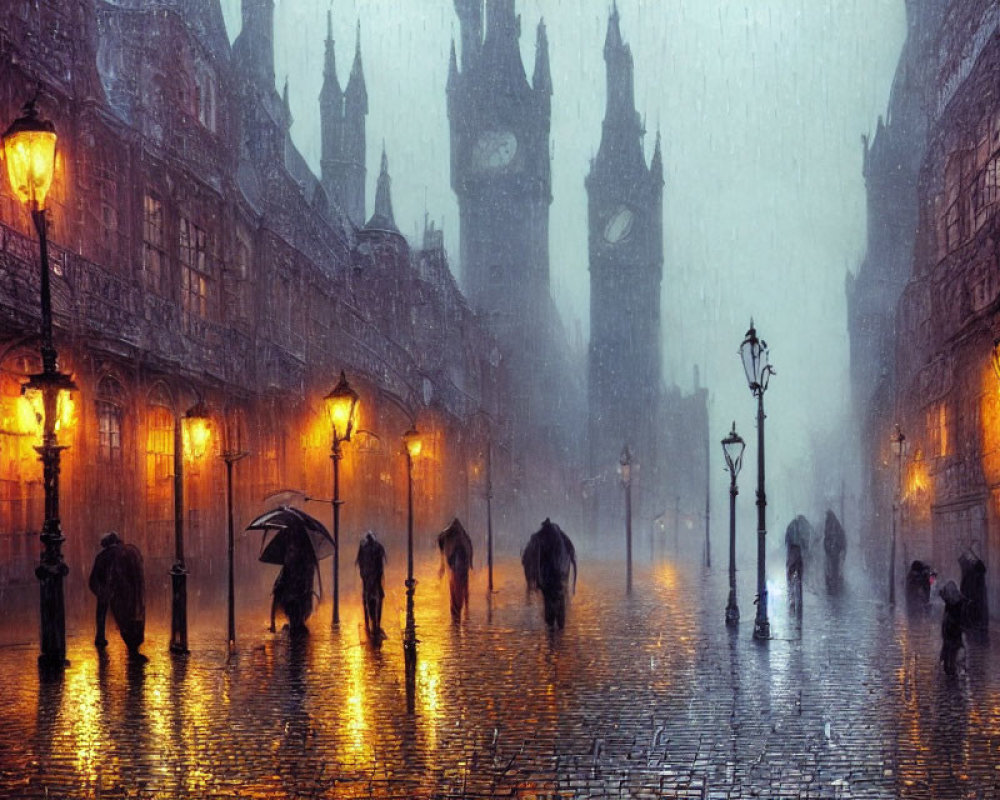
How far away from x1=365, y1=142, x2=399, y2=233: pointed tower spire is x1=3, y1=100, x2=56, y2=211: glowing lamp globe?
33063 mm

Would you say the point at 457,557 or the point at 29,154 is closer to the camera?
the point at 29,154

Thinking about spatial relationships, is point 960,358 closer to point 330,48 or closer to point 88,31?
point 88,31

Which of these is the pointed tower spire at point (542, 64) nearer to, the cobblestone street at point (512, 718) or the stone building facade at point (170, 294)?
the stone building facade at point (170, 294)

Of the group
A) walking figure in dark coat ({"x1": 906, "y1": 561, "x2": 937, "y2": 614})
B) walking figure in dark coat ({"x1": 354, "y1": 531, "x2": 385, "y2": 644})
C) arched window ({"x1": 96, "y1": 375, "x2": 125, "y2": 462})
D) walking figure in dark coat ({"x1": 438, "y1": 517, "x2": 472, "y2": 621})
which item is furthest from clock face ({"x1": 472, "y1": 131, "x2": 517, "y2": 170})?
walking figure in dark coat ({"x1": 354, "y1": 531, "x2": 385, "y2": 644})

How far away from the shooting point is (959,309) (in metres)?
28.1

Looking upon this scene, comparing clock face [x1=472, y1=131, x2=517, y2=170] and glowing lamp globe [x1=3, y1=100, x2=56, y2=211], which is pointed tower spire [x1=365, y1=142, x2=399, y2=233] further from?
clock face [x1=472, y1=131, x2=517, y2=170]

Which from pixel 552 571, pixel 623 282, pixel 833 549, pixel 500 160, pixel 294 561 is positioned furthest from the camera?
pixel 623 282

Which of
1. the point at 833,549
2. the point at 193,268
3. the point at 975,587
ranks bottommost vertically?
the point at 833,549

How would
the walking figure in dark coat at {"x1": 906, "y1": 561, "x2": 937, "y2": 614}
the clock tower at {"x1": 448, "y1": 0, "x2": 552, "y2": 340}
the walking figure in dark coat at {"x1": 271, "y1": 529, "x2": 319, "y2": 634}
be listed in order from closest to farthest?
the walking figure in dark coat at {"x1": 271, "y1": 529, "x2": 319, "y2": 634}, the walking figure in dark coat at {"x1": 906, "y1": 561, "x2": 937, "y2": 614}, the clock tower at {"x1": 448, "y1": 0, "x2": 552, "y2": 340}

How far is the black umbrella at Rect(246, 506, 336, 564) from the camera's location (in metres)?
18.6

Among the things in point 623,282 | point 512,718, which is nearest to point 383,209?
point 512,718

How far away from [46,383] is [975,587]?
13348 millimetres

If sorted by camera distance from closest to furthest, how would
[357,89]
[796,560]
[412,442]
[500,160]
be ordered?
[412,442], [796,560], [357,89], [500,160]

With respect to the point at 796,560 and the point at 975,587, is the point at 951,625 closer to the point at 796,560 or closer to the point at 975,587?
the point at 975,587
